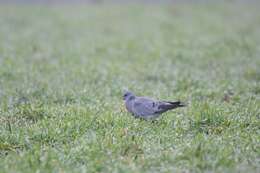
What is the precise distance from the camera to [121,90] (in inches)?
404

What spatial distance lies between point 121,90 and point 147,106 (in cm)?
252

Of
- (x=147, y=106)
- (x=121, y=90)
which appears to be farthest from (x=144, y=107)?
(x=121, y=90)

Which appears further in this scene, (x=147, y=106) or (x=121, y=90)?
(x=121, y=90)

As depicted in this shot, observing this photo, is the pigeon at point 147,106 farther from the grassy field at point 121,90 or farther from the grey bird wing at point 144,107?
the grassy field at point 121,90

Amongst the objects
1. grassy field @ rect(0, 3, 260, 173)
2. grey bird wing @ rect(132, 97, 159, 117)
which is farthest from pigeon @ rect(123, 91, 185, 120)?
grassy field @ rect(0, 3, 260, 173)

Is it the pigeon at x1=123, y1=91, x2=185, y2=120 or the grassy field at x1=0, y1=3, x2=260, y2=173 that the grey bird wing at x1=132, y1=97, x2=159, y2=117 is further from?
the grassy field at x1=0, y1=3, x2=260, y2=173

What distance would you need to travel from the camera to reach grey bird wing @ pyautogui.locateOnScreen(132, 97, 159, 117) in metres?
7.71

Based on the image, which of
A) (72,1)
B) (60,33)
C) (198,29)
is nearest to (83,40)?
(60,33)

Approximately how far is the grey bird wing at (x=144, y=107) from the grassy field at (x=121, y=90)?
6.2 inches

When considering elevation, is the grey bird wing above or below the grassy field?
above

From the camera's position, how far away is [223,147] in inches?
258

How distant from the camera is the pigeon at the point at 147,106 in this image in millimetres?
7566

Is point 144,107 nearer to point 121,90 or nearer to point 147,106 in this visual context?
point 147,106

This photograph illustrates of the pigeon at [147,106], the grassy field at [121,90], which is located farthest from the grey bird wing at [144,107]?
the grassy field at [121,90]
